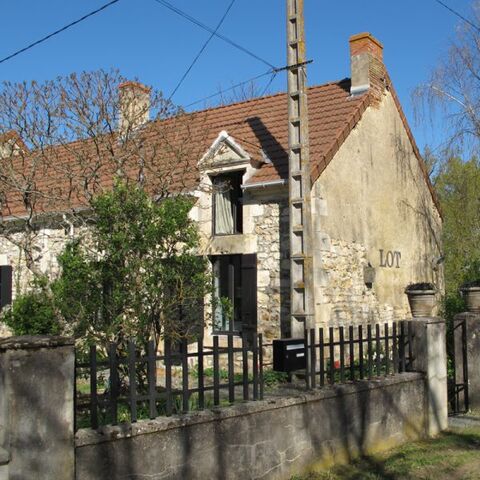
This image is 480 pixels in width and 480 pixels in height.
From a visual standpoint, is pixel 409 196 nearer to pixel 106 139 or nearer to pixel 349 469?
pixel 106 139

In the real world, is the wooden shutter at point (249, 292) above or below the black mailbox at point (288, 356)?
above

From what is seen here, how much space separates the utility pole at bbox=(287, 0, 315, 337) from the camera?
9844 millimetres

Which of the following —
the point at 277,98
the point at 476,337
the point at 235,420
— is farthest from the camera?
the point at 277,98

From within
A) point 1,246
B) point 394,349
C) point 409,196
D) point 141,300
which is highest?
point 409,196

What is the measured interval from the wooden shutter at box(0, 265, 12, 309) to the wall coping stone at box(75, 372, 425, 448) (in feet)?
33.8

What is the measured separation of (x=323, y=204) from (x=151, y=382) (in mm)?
6972

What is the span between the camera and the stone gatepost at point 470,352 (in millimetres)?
9070

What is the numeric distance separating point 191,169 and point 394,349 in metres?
4.50

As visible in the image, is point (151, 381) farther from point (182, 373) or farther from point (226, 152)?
point (226, 152)

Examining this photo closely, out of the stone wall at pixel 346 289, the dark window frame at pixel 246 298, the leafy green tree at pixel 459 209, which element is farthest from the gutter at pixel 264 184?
the leafy green tree at pixel 459 209

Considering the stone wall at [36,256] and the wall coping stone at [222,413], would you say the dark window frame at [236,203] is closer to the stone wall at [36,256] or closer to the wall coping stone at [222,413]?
the stone wall at [36,256]

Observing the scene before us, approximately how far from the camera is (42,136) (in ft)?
29.6

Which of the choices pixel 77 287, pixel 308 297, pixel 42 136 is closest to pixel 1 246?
pixel 42 136

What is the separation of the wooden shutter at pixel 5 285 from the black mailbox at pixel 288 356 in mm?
10014
